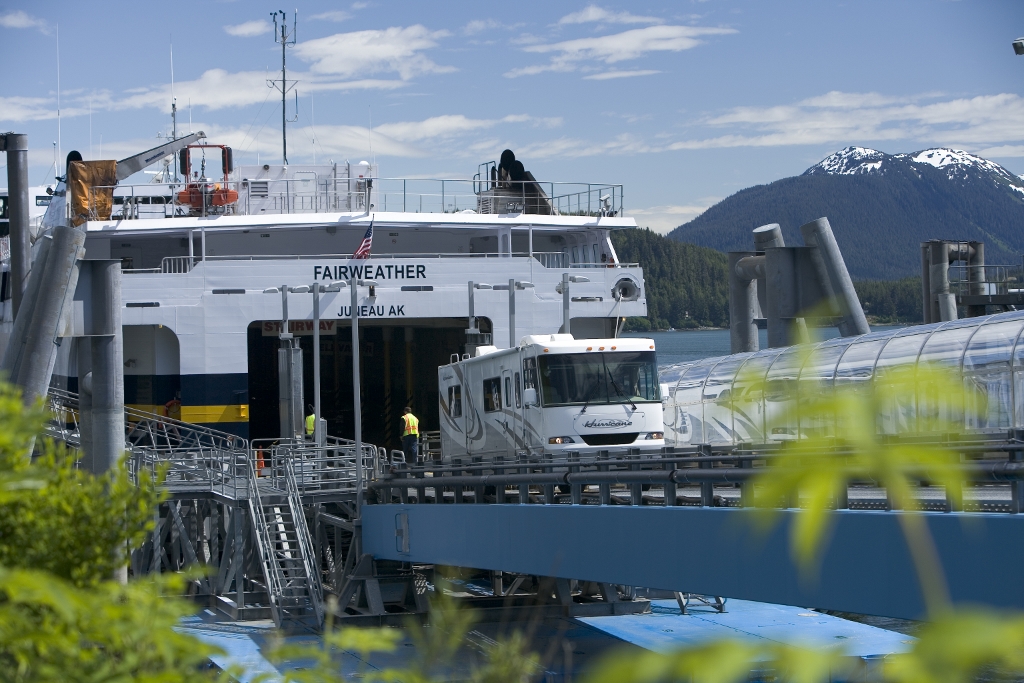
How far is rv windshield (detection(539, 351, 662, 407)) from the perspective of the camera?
22.5 meters

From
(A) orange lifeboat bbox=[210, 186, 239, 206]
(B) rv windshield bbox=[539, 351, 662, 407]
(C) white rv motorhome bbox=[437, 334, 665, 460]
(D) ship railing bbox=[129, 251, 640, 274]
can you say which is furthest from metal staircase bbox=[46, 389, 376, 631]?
(A) orange lifeboat bbox=[210, 186, 239, 206]

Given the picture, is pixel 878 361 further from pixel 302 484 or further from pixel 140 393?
pixel 140 393

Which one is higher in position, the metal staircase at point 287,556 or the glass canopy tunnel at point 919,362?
the glass canopy tunnel at point 919,362

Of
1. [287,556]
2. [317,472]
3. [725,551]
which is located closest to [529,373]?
[317,472]

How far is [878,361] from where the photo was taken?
16141mm

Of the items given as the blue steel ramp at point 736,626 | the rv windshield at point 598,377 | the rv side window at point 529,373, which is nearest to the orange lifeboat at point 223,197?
the rv side window at point 529,373

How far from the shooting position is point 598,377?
2277cm

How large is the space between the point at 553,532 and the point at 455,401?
1114cm

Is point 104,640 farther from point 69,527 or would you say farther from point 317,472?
point 317,472

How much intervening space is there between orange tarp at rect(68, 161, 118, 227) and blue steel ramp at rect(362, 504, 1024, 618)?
17.1 m

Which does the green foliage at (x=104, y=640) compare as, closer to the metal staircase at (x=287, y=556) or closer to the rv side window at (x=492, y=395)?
the metal staircase at (x=287, y=556)

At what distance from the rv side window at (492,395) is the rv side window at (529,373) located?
4.58 feet

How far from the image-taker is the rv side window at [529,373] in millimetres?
22625

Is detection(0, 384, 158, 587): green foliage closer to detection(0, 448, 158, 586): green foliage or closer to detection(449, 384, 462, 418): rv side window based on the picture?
detection(0, 448, 158, 586): green foliage
